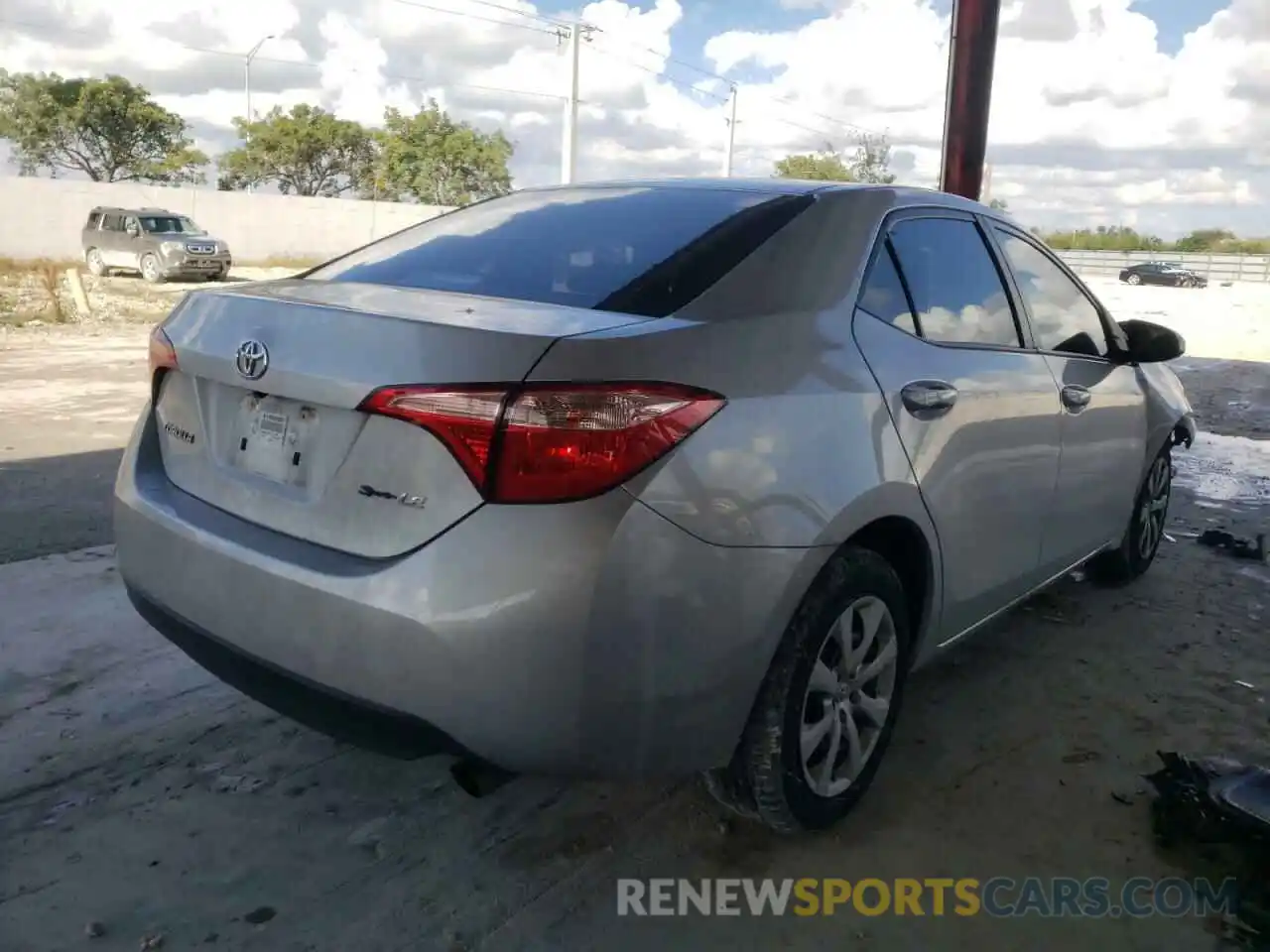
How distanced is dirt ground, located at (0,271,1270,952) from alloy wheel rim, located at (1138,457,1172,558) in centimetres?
52

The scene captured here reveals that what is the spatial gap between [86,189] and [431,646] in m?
35.1

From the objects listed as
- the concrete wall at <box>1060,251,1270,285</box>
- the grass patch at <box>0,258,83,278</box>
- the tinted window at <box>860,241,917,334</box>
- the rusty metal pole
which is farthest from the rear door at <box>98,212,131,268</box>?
the concrete wall at <box>1060,251,1270,285</box>

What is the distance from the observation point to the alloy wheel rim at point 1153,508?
4645mm

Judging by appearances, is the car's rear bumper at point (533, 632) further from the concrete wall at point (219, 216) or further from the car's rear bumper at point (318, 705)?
the concrete wall at point (219, 216)

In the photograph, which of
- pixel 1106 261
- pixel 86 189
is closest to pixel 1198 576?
pixel 86 189

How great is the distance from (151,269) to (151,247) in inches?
19.9

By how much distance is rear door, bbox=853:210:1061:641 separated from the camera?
2643 mm

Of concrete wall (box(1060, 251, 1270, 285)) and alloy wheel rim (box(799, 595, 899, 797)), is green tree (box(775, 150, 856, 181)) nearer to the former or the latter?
concrete wall (box(1060, 251, 1270, 285))

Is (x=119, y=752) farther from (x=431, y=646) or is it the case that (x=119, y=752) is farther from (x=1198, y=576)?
(x=1198, y=576)

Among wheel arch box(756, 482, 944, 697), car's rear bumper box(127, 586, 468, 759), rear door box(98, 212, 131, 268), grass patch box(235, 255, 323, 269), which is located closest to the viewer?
car's rear bumper box(127, 586, 468, 759)

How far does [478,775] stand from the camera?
2.12m

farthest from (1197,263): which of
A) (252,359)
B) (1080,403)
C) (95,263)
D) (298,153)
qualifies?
(252,359)

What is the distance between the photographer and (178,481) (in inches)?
97.3

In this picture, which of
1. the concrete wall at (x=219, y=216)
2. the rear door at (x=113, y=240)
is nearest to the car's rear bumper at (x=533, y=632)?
the rear door at (x=113, y=240)
